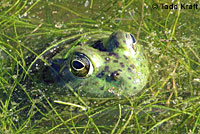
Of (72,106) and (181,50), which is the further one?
(181,50)

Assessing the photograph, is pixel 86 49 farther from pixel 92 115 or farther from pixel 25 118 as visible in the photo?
pixel 25 118

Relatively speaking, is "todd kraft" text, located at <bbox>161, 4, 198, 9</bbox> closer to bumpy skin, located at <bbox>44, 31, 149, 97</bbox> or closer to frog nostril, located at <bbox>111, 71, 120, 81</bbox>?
bumpy skin, located at <bbox>44, 31, 149, 97</bbox>

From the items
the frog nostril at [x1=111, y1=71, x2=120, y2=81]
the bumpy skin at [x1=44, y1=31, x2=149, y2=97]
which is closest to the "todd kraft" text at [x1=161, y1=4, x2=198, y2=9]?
the bumpy skin at [x1=44, y1=31, x2=149, y2=97]

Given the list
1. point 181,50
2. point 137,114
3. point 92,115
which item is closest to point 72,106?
point 92,115

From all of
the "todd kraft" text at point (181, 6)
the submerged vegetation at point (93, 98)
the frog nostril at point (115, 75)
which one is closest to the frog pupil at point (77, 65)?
the frog nostril at point (115, 75)

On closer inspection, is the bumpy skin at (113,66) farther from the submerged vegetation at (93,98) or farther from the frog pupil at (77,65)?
the submerged vegetation at (93,98)

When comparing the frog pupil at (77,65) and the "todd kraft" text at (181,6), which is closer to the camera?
the frog pupil at (77,65)

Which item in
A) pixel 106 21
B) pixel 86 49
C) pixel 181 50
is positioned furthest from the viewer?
pixel 106 21

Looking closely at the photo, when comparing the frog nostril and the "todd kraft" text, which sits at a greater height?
the "todd kraft" text
